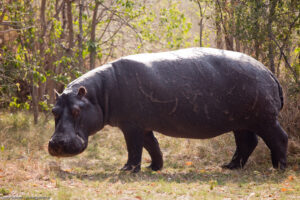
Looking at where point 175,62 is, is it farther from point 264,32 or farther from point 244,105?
point 264,32

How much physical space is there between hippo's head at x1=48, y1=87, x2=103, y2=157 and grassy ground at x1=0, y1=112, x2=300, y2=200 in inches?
16.7

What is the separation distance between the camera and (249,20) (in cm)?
848

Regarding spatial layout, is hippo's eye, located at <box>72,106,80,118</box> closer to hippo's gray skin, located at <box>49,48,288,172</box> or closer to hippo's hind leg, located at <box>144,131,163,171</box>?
hippo's gray skin, located at <box>49,48,288,172</box>

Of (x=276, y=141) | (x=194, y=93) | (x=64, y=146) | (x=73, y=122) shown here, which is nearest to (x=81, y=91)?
(x=73, y=122)

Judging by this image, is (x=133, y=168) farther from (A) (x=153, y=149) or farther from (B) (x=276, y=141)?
(B) (x=276, y=141)

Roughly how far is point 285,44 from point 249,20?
→ 935mm

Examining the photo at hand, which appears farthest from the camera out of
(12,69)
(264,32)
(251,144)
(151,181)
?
(12,69)

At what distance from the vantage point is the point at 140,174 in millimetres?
6336

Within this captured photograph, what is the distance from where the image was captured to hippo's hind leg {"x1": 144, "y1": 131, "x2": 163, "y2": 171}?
7.00 metres

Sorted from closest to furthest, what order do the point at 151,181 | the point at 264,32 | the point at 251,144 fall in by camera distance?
1. the point at 151,181
2. the point at 251,144
3. the point at 264,32

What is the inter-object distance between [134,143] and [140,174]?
1.58ft

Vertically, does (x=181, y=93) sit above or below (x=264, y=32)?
→ below

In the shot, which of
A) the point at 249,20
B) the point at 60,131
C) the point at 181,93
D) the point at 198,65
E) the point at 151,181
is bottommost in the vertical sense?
the point at 151,181

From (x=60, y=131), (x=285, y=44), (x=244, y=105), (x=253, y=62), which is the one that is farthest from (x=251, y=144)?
(x=60, y=131)
